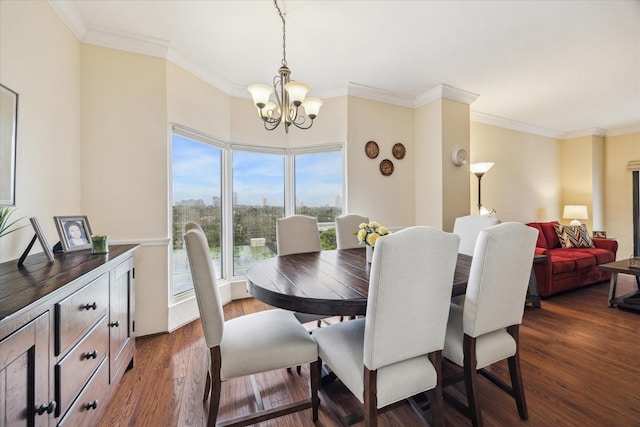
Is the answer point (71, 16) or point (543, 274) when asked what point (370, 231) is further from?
point (543, 274)

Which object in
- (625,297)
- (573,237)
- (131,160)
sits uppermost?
(131,160)

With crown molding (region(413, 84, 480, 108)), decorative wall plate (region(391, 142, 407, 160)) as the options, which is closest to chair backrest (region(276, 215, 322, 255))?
decorative wall plate (region(391, 142, 407, 160))

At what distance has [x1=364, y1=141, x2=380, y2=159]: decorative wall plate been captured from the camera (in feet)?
12.1

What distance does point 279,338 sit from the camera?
1.48 meters

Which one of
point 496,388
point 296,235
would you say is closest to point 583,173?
point 496,388

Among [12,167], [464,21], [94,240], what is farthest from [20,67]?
[464,21]

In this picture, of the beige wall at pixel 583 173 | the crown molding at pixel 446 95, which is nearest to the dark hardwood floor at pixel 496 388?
the crown molding at pixel 446 95

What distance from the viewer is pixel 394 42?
2.62 metres

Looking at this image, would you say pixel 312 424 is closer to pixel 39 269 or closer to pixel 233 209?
pixel 39 269

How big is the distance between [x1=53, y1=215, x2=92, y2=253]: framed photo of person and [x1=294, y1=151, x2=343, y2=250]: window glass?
2.25m

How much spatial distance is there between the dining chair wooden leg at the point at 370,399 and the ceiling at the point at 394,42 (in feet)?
7.95

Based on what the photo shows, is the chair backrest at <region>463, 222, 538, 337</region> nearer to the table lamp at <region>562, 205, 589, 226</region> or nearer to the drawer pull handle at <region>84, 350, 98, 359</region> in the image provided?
the drawer pull handle at <region>84, 350, 98, 359</region>

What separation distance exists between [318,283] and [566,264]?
12.3 ft

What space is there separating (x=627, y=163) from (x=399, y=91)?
4.94 meters
